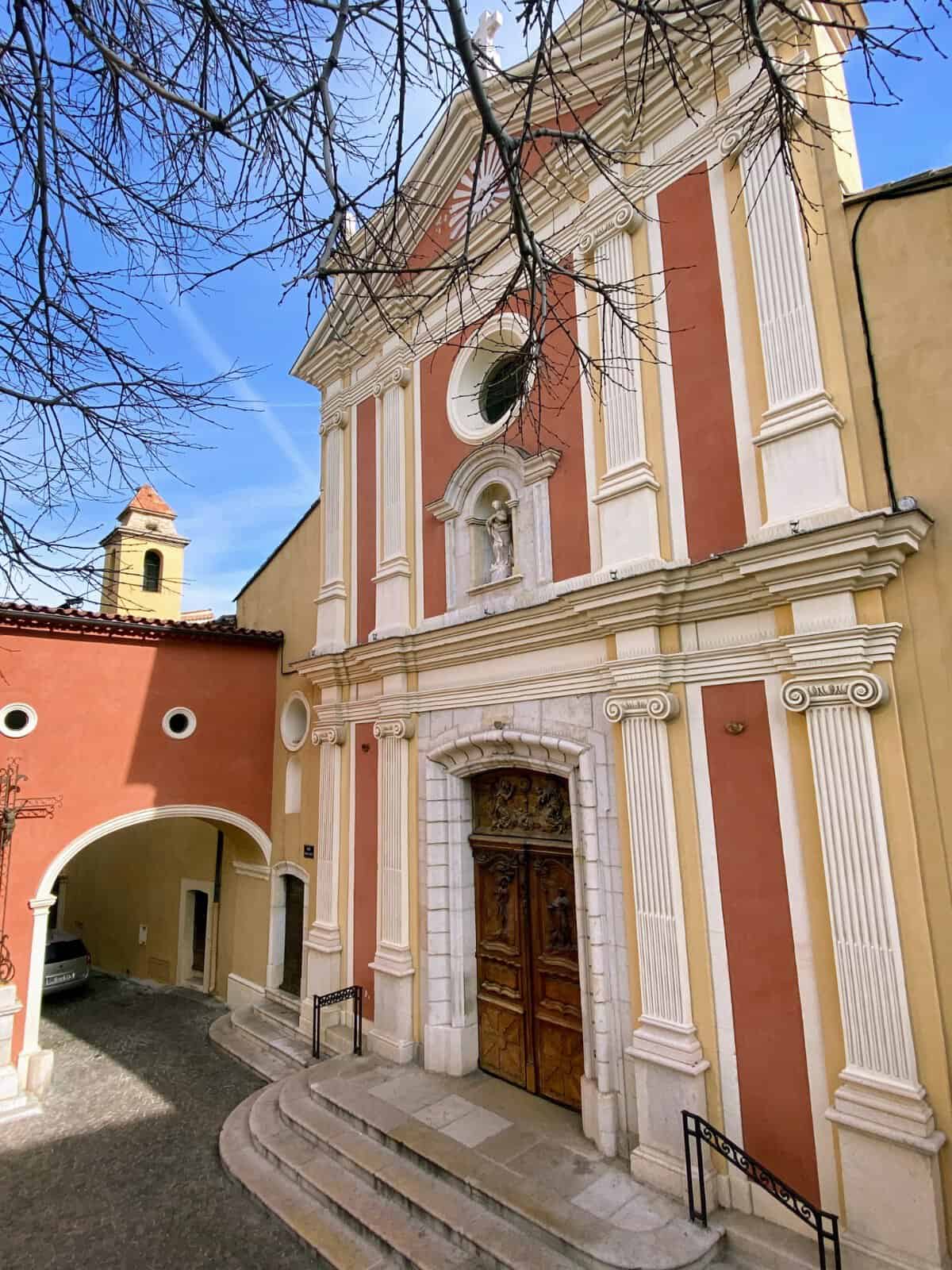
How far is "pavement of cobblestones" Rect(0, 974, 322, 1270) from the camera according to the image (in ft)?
17.0

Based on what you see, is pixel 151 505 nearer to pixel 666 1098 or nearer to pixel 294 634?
pixel 294 634

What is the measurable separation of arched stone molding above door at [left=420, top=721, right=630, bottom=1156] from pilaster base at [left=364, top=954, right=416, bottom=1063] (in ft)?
0.67

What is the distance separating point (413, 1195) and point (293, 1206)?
1.10 m

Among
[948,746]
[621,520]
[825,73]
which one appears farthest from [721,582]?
[825,73]

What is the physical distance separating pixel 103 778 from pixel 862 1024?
8.18 metres

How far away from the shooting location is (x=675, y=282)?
5.88 m

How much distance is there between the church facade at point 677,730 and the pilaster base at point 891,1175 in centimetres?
1

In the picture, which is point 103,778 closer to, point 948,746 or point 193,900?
point 193,900

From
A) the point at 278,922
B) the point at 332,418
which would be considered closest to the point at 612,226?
the point at 332,418

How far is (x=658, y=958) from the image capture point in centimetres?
517

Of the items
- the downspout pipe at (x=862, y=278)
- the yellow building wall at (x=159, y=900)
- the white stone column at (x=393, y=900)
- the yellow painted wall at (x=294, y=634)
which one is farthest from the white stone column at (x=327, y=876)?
the downspout pipe at (x=862, y=278)

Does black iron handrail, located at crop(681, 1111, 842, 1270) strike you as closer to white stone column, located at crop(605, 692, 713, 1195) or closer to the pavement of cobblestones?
white stone column, located at crop(605, 692, 713, 1195)

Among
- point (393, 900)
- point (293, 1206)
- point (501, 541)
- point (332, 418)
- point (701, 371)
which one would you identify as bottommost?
point (293, 1206)

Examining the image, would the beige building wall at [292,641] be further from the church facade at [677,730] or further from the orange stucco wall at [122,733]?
the church facade at [677,730]
